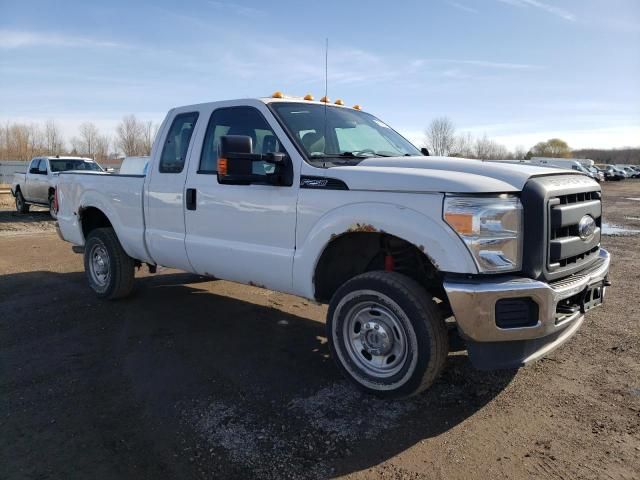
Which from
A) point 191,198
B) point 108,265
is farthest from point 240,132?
point 108,265

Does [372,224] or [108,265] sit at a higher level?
[372,224]

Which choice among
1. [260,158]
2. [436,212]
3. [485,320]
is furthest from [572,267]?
[260,158]

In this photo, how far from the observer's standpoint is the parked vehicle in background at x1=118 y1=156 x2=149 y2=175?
19.2ft

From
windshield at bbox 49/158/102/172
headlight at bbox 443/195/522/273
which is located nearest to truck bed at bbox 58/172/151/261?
headlight at bbox 443/195/522/273

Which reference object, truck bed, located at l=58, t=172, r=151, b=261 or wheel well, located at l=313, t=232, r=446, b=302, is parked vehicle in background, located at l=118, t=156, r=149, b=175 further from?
wheel well, located at l=313, t=232, r=446, b=302

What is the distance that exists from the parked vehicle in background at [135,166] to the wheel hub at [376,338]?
3318 millimetres

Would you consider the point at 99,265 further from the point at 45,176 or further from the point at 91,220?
the point at 45,176

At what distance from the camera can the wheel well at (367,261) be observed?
148 inches

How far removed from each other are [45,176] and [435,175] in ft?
49.6

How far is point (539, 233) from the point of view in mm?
3113

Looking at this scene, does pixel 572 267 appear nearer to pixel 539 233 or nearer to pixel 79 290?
pixel 539 233

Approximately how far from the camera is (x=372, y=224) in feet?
11.4

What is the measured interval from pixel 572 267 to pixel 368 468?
1.91 meters

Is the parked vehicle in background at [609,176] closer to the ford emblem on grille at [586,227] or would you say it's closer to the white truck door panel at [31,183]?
the white truck door panel at [31,183]
